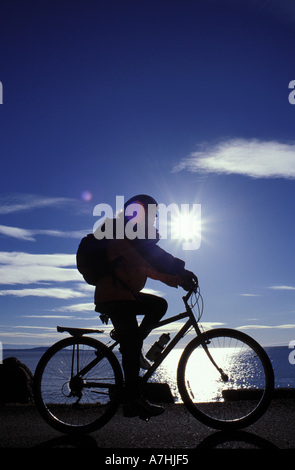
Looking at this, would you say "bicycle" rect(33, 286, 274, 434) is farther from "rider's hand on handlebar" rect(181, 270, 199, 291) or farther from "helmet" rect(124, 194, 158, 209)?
"helmet" rect(124, 194, 158, 209)

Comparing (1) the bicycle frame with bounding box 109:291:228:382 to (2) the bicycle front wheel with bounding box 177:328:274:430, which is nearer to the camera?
(2) the bicycle front wheel with bounding box 177:328:274:430

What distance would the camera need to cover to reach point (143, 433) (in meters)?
4.68

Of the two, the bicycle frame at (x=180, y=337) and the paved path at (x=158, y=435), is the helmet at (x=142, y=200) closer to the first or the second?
the bicycle frame at (x=180, y=337)

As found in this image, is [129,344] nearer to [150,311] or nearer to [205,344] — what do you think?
[150,311]

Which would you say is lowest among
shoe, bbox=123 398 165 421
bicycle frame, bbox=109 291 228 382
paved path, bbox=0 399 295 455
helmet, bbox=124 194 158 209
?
paved path, bbox=0 399 295 455

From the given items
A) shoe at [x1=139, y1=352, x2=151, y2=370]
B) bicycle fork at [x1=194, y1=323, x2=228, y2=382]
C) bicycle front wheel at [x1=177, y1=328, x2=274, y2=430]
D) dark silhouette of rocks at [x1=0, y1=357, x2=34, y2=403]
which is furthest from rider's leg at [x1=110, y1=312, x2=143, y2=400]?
dark silhouette of rocks at [x1=0, y1=357, x2=34, y2=403]

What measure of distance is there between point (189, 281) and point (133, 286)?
2.30ft

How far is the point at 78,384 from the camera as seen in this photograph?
194 inches

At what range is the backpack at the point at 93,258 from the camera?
4.68m

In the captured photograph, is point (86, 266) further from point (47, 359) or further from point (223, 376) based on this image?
point (223, 376)

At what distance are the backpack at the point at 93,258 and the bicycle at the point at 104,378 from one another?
0.77 m

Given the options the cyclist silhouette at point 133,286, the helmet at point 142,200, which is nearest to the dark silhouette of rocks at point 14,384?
the cyclist silhouette at point 133,286

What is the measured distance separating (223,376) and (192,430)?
75 centimetres

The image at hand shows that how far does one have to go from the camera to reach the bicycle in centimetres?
477
